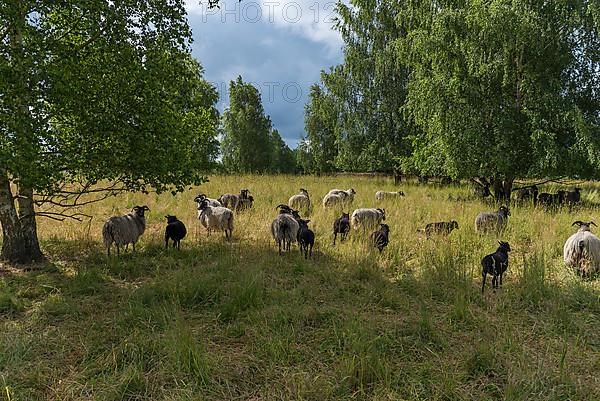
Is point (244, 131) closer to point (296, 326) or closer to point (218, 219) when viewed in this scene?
point (218, 219)

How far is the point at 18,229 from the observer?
682cm

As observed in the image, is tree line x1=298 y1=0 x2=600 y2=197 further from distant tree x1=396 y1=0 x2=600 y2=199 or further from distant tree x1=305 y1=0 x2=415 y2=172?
distant tree x1=305 y1=0 x2=415 y2=172

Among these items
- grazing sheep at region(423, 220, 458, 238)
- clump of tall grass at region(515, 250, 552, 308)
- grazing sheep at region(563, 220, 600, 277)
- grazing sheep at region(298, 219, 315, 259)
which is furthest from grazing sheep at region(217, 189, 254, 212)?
grazing sheep at region(563, 220, 600, 277)

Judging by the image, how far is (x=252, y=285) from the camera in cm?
561

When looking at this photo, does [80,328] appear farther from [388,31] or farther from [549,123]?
[388,31]

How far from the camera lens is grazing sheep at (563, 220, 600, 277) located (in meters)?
6.39

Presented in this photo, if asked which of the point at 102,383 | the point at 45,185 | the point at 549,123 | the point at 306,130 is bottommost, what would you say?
the point at 102,383

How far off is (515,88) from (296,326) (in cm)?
1660

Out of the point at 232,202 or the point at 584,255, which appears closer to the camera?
the point at 584,255

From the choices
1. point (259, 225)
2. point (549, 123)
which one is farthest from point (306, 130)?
point (259, 225)

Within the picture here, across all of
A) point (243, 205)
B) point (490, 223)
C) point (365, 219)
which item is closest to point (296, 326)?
point (365, 219)

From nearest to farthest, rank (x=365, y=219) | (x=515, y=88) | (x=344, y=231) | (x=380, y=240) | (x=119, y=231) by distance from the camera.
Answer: (x=119, y=231) < (x=380, y=240) < (x=344, y=231) < (x=365, y=219) < (x=515, y=88)

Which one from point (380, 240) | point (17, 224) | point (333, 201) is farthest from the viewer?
point (333, 201)

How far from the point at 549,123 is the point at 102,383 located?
18.0 metres
